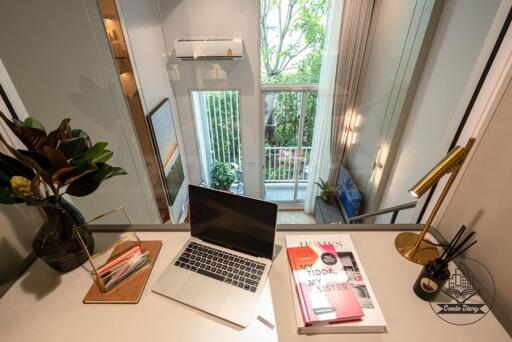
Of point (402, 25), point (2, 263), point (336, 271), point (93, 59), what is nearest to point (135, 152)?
point (93, 59)

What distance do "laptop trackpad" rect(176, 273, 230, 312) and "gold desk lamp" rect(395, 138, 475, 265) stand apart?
68 cm

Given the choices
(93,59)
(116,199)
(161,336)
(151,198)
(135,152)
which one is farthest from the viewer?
(151,198)

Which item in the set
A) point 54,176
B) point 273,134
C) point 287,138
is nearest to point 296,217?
point 287,138

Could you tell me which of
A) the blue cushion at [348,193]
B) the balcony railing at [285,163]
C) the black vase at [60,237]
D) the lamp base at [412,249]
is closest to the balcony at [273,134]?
the balcony railing at [285,163]

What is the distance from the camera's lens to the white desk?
25.9 inches

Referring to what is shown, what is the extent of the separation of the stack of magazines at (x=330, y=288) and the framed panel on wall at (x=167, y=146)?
2.42 m

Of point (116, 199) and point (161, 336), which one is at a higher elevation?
point (161, 336)

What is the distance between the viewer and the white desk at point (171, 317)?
0.66 meters

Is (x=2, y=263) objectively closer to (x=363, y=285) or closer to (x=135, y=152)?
(x=363, y=285)

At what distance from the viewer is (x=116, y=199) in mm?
1729

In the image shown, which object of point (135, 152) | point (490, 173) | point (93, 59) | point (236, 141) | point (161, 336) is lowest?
point (236, 141)

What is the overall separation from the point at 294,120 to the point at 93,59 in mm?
2821

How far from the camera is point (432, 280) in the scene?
713mm

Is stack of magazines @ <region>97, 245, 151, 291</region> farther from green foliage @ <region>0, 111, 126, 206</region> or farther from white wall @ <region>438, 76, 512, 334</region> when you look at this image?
white wall @ <region>438, 76, 512, 334</region>
